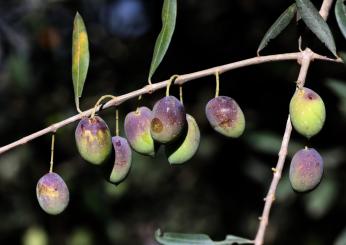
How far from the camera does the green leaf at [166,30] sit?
1.61 m

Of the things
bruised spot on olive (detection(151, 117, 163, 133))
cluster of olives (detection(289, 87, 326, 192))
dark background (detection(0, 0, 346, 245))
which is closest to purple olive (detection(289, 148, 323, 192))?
cluster of olives (detection(289, 87, 326, 192))

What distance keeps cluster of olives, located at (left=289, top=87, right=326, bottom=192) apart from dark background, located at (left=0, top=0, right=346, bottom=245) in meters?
1.64

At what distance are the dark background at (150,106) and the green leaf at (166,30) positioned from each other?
1445mm

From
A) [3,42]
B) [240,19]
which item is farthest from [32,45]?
[240,19]

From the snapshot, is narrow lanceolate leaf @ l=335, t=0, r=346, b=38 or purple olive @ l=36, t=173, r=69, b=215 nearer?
purple olive @ l=36, t=173, r=69, b=215

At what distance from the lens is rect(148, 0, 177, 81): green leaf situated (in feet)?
5.27

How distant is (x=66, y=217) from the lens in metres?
3.53

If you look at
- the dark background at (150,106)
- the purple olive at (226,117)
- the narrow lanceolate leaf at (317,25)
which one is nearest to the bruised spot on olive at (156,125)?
the purple olive at (226,117)

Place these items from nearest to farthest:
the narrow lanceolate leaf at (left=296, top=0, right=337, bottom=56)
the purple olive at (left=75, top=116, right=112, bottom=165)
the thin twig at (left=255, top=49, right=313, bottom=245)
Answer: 1. the thin twig at (left=255, top=49, right=313, bottom=245)
2. the purple olive at (left=75, top=116, right=112, bottom=165)
3. the narrow lanceolate leaf at (left=296, top=0, right=337, bottom=56)

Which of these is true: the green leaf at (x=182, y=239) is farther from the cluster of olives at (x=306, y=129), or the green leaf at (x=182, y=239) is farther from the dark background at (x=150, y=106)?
the dark background at (x=150, y=106)

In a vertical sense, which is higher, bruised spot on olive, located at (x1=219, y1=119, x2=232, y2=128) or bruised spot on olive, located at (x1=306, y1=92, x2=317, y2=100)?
bruised spot on olive, located at (x1=306, y1=92, x2=317, y2=100)

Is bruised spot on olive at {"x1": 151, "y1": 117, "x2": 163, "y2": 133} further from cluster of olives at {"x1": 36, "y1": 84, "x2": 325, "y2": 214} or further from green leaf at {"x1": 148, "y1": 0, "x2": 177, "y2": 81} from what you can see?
green leaf at {"x1": 148, "y1": 0, "x2": 177, "y2": 81}

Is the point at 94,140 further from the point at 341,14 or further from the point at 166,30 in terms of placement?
the point at 341,14

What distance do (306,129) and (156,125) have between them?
251 mm
